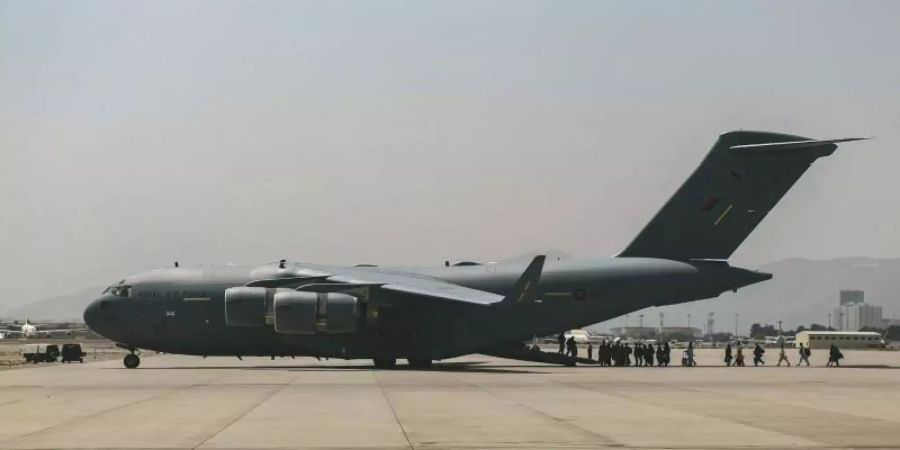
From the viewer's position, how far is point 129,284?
134 ft

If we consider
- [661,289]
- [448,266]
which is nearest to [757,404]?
[661,289]

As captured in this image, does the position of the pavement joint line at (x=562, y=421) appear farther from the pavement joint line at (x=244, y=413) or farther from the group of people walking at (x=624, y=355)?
the group of people walking at (x=624, y=355)

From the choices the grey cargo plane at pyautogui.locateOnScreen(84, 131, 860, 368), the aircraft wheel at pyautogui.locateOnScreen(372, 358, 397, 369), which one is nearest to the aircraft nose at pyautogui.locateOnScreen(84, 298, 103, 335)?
the grey cargo plane at pyautogui.locateOnScreen(84, 131, 860, 368)

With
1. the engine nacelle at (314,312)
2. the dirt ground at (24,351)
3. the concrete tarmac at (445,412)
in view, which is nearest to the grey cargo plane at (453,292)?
the engine nacelle at (314,312)

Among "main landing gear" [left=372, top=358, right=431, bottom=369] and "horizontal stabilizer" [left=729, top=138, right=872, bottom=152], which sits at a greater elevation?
"horizontal stabilizer" [left=729, top=138, right=872, bottom=152]

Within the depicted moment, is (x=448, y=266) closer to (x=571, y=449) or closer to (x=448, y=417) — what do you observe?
(x=448, y=417)

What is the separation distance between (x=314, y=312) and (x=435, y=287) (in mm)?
4206

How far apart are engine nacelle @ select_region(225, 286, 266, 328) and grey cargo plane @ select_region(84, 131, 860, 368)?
1.3 inches

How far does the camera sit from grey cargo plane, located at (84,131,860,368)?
3775 cm

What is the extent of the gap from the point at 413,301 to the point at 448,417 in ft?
66.0

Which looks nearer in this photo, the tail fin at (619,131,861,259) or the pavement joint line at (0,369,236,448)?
the pavement joint line at (0,369,236,448)

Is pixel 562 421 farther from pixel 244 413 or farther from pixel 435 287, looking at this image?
pixel 435 287

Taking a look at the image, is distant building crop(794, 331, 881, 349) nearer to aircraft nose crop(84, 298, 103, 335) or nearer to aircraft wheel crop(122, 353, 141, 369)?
aircraft wheel crop(122, 353, 141, 369)

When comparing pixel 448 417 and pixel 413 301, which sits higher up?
pixel 413 301
